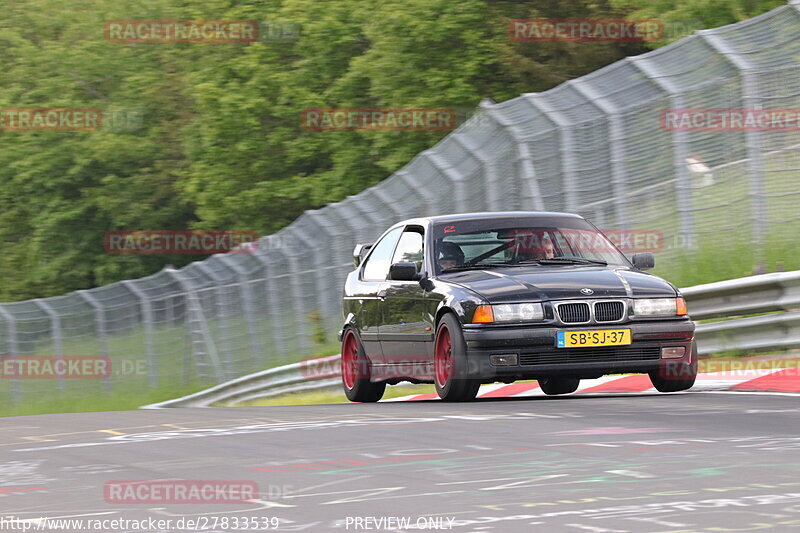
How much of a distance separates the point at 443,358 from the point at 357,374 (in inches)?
95.0

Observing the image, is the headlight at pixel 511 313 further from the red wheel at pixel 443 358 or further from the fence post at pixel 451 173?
the fence post at pixel 451 173

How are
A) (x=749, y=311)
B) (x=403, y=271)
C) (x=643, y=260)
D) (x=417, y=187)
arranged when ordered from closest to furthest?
(x=643, y=260), (x=403, y=271), (x=749, y=311), (x=417, y=187)

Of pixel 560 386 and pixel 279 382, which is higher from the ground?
pixel 560 386

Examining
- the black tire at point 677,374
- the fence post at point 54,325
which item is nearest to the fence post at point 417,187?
the black tire at point 677,374

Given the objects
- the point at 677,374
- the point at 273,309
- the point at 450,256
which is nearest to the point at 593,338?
the point at 677,374

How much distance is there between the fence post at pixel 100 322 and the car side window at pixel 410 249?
17248 mm

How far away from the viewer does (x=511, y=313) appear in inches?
432

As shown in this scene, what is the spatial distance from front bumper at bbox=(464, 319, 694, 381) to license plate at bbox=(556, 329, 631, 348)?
29mm

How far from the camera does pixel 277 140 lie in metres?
50.9

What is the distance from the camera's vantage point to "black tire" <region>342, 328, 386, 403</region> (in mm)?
13766

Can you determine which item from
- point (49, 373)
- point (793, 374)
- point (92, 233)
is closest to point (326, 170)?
point (92, 233)

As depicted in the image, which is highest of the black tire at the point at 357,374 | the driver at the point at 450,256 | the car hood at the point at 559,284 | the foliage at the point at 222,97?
the foliage at the point at 222,97

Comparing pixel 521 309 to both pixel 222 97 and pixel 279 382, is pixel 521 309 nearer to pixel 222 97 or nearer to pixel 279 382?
pixel 279 382

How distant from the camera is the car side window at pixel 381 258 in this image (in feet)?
44.5
